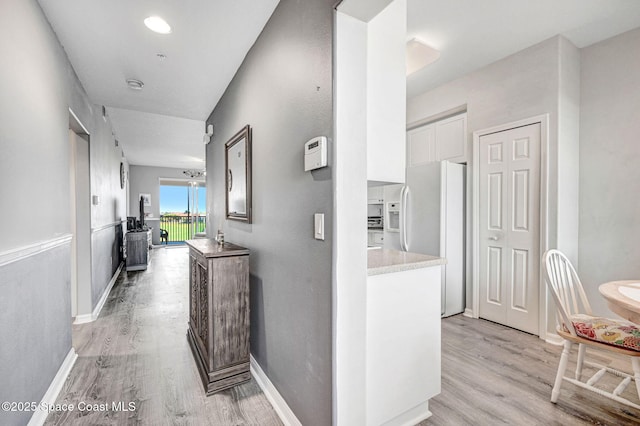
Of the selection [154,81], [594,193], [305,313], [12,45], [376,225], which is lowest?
[305,313]

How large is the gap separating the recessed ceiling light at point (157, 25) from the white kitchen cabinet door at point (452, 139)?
3.19 metres

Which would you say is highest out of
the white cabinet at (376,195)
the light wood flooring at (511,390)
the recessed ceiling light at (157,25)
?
the recessed ceiling light at (157,25)

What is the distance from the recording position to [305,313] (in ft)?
5.03

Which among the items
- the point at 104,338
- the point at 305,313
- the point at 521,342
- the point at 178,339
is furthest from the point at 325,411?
the point at 104,338

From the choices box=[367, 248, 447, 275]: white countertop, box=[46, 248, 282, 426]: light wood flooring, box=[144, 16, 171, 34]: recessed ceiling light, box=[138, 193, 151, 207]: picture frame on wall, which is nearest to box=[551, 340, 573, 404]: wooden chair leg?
box=[367, 248, 447, 275]: white countertop

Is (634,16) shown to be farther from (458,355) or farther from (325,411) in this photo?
(325,411)

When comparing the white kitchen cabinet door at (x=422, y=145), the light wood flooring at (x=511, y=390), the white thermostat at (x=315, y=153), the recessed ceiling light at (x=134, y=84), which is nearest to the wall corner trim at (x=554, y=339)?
the light wood flooring at (x=511, y=390)

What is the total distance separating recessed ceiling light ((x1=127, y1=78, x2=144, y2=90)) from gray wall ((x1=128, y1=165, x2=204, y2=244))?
757 centimetres

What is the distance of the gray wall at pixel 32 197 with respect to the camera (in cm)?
140

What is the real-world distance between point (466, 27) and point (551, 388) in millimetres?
2886

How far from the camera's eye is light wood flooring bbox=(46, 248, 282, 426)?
1.69 m

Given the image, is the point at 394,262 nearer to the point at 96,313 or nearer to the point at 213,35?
the point at 213,35

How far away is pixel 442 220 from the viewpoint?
328 cm

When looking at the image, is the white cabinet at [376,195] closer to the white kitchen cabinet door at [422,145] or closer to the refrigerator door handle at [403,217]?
the white kitchen cabinet door at [422,145]
